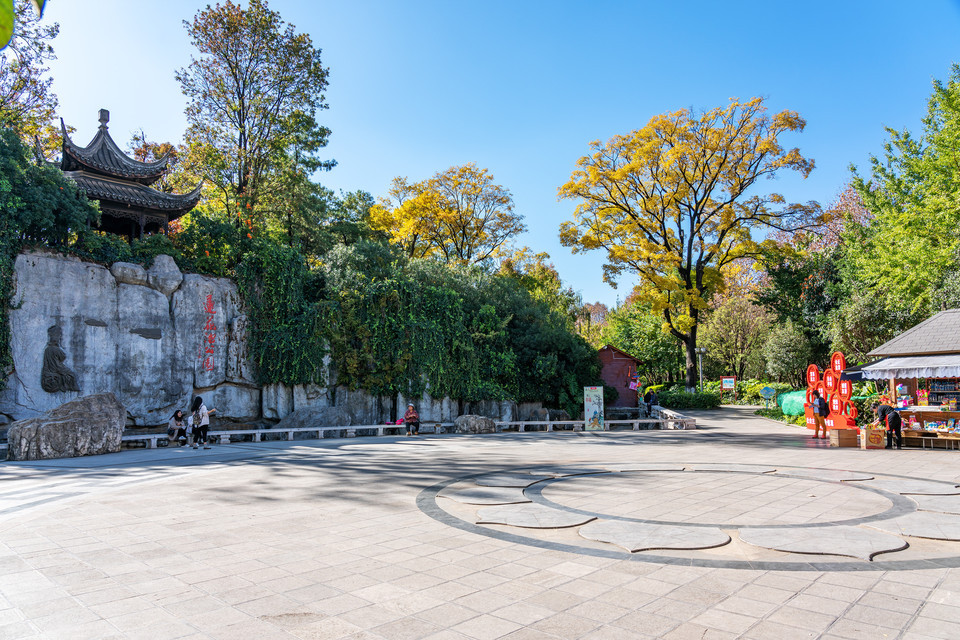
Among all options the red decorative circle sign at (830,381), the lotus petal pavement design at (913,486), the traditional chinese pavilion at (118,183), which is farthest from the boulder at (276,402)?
the red decorative circle sign at (830,381)

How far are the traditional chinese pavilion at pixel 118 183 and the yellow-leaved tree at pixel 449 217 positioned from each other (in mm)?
13392

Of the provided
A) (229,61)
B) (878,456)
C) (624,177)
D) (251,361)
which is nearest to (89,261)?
(251,361)

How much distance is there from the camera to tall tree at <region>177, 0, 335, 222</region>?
82.3 feet

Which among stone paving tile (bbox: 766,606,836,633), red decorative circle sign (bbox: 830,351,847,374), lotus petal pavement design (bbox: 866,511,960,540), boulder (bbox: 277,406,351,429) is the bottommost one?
lotus petal pavement design (bbox: 866,511,960,540)

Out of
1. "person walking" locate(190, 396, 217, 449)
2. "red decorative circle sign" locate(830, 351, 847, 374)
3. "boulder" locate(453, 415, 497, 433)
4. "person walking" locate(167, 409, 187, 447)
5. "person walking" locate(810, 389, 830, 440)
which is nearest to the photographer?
"person walking" locate(190, 396, 217, 449)

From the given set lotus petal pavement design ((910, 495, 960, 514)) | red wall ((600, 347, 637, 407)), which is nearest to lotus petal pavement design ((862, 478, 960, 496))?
lotus petal pavement design ((910, 495, 960, 514))

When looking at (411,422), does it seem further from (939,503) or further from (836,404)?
(939,503)

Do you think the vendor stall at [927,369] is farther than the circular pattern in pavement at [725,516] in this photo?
Yes

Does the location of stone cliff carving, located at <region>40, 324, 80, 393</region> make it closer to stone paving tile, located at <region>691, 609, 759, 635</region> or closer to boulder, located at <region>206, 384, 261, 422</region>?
boulder, located at <region>206, 384, 261, 422</region>

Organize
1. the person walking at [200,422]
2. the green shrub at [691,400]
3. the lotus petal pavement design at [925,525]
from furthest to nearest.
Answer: the green shrub at [691,400] < the person walking at [200,422] < the lotus petal pavement design at [925,525]

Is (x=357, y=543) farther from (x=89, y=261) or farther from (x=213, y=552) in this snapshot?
(x=89, y=261)

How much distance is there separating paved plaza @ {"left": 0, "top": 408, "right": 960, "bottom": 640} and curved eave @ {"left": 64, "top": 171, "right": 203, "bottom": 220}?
41.1ft

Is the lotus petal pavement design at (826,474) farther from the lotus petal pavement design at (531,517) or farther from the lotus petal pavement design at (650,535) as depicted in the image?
the lotus petal pavement design at (531,517)

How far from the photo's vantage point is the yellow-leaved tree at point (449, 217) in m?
33.6
